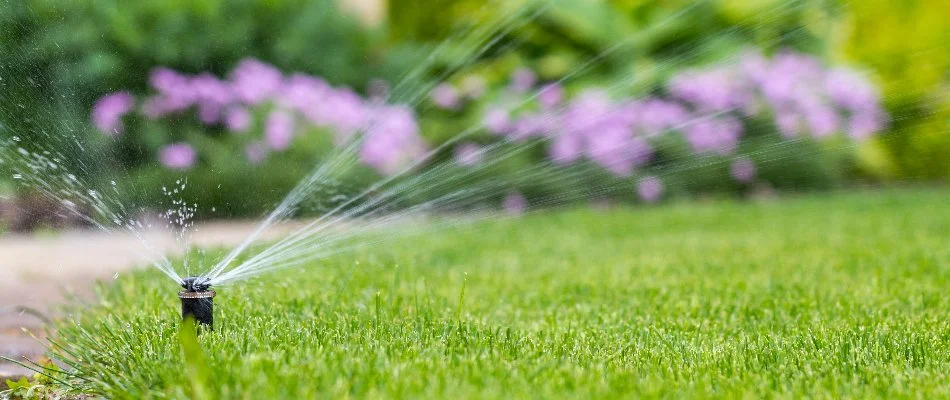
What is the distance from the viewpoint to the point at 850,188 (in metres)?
7.61

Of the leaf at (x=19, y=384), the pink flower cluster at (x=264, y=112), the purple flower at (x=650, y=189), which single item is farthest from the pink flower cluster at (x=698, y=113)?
the leaf at (x=19, y=384)

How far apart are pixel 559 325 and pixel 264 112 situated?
4145 millimetres

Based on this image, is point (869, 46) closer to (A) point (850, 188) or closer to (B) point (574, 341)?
(A) point (850, 188)

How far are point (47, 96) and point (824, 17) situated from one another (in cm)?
624

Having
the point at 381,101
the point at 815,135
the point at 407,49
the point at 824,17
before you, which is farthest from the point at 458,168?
the point at 824,17

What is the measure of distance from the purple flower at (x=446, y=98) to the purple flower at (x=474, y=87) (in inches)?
3.5

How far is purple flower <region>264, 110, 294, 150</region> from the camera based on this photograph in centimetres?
626

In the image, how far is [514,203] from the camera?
271 inches

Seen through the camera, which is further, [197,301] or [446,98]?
[446,98]

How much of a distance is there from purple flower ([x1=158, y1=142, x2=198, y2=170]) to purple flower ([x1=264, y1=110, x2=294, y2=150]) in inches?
18.8

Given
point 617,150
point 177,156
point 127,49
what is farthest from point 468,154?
Result: point 127,49

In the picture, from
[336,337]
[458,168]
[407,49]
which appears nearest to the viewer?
[336,337]

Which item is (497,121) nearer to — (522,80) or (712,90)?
(522,80)

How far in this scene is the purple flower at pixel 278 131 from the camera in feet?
20.5
